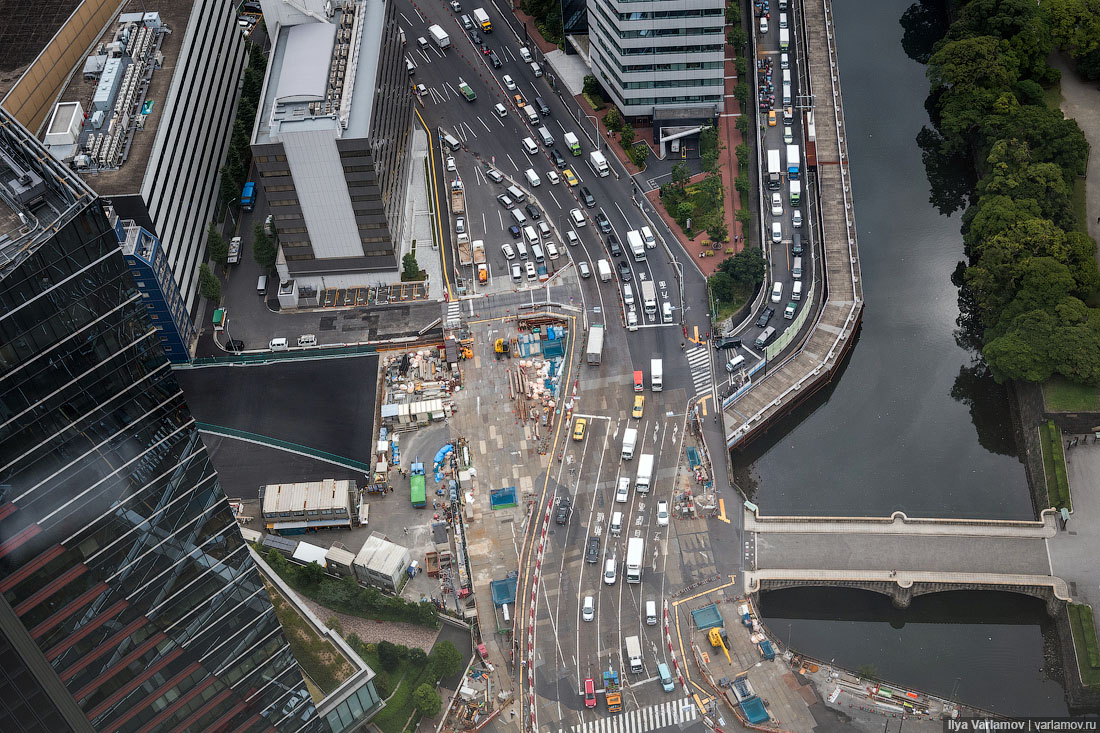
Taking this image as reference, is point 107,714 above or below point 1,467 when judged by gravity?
below

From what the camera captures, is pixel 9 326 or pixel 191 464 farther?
pixel 191 464

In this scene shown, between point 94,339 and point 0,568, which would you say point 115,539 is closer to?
point 0,568

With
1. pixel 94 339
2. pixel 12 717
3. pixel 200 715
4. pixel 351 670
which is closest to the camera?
pixel 94 339

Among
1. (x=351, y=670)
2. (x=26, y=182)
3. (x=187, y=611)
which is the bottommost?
(x=351, y=670)

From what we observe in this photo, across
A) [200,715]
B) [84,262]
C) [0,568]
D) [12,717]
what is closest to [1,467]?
[0,568]

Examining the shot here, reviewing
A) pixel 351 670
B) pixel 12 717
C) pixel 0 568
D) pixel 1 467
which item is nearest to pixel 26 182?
pixel 1 467

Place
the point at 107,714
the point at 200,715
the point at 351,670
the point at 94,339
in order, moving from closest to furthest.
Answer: the point at 94,339, the point at 107,714, the point at 200,715, the point at 351,670

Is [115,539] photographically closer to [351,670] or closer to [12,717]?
[12,717]
